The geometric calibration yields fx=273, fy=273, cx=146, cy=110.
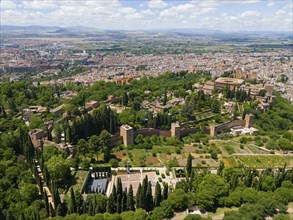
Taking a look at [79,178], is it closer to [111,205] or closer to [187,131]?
[111,205]

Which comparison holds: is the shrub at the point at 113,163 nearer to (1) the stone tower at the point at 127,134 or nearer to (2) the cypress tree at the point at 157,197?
(1) the stone tower at the point at 127,134

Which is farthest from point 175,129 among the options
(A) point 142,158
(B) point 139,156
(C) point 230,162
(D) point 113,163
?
(D) point 113,163

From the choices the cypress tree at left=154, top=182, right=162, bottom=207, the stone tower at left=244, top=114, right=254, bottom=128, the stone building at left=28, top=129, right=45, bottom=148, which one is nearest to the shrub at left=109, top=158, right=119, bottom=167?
the cypress tree at left=154, top=182, right=162, bottom=207

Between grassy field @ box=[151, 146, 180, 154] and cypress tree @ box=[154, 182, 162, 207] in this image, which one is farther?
grassy field @ box=[151, 146, 180, 154]

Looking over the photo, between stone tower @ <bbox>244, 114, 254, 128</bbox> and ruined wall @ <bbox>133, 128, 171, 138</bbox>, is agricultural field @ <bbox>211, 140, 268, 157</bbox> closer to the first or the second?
stone tower @ <bbox>244, 114, 254, 128</bbox>

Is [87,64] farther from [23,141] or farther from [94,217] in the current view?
[94,217]

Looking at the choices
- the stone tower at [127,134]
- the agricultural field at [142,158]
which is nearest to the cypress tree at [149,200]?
the agricultural field at [142,158]
